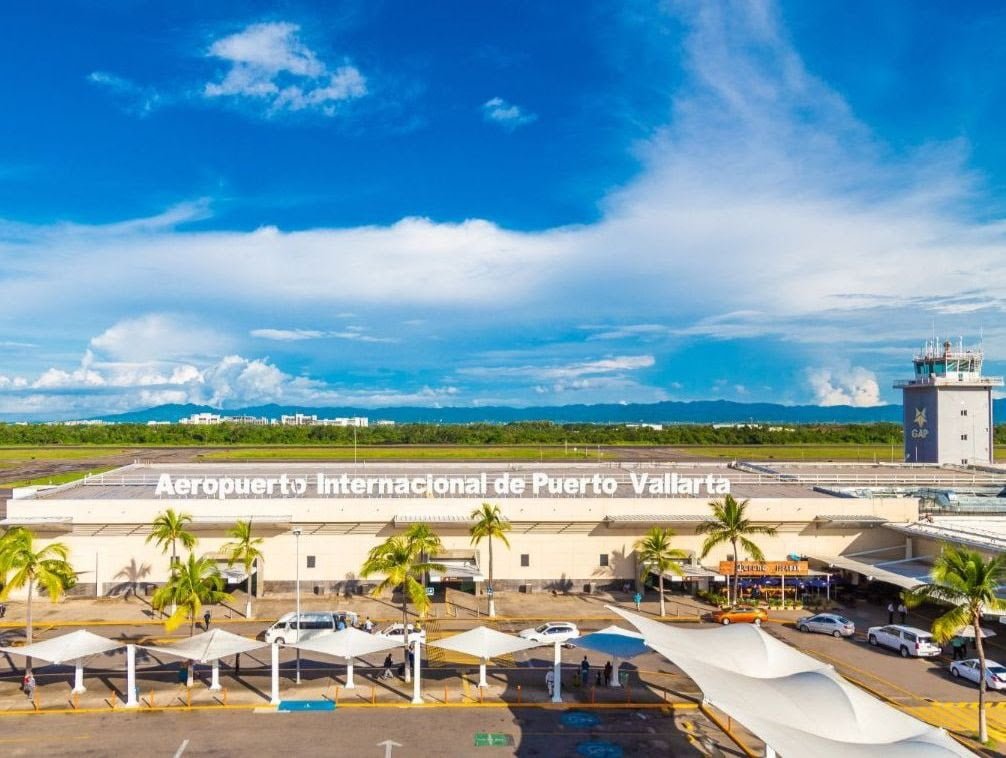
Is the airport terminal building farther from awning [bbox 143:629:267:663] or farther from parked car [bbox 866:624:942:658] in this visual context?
awning [bbox 143:629:267:663]

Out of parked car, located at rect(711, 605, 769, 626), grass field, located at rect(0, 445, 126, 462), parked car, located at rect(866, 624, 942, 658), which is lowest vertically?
parked car, located at rect(711, 605, 769, 626)

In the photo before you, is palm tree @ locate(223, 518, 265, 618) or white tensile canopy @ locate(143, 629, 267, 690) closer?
white tensile canopy @ locate(143, 629, 267, 690)

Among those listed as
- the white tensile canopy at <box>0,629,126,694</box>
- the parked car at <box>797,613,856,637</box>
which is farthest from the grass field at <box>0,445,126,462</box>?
the parked car at <box>797,613,856,637</box>

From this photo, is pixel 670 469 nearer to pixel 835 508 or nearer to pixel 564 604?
pixel 835 508

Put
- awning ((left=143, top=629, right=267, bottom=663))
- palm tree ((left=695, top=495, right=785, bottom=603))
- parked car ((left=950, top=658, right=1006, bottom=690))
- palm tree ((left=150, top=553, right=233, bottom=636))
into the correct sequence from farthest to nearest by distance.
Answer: palm tree ((left=695, top=495, right=785, bottom=603)) → palm tree ((left=150, top=553, right=233, bottom=636)) → parked car ((left=950, top=658, right=1006, bottom=690)) → awning ((left=143, top=629, right=267, bottom=663))

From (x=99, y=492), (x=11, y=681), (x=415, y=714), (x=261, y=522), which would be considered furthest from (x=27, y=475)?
(x=415, y=714)

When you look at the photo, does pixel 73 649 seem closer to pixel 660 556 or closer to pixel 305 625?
pixel 305 625
